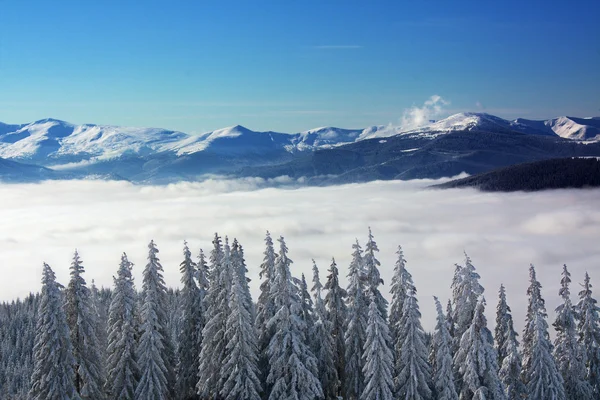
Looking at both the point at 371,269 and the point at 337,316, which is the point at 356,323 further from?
the point at 371,269

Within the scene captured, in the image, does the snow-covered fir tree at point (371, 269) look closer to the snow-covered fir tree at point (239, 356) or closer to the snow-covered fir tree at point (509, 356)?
the snow-covered fir tree at point (239, 356)

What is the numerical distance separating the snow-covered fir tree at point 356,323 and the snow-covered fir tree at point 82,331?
889 inches

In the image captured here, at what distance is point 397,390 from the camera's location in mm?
45500

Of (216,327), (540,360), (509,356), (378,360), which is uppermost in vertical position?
(216,327)

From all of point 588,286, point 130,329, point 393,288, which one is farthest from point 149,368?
point 588,286

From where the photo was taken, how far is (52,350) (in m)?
43.4

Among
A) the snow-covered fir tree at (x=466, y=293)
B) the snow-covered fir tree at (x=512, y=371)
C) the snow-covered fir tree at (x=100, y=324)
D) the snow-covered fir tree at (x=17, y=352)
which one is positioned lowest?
the snow-covered fir tree at (x=17, y=352)

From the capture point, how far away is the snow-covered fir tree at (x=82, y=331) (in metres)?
46.0

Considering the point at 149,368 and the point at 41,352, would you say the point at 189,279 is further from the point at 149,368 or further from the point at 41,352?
the point at 41,352

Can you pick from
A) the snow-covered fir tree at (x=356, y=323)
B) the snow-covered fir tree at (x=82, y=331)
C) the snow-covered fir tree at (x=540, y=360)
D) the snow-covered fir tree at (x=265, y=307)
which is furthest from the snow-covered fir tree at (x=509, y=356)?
the snow-covered fir tree at (x=82, y=331)

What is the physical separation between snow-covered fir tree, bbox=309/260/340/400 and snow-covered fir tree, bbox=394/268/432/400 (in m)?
6.82

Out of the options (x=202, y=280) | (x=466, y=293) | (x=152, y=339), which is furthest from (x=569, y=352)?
(x=152, y=339)

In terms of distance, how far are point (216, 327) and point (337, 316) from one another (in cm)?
1143

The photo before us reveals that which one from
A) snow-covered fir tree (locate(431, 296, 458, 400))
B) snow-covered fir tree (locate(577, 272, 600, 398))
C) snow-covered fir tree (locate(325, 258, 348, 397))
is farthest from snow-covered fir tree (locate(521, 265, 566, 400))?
snow-covered fir tree (locate(325, 258, 348, 397))
